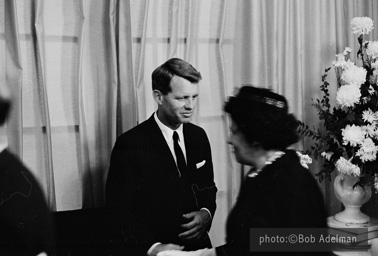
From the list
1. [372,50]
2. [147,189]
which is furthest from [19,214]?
[372,50]

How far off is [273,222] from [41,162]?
80cm

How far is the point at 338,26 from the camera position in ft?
8.06

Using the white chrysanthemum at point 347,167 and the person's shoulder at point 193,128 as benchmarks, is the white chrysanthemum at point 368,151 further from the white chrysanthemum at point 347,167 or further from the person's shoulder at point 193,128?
the person's shoulder at point 193,128

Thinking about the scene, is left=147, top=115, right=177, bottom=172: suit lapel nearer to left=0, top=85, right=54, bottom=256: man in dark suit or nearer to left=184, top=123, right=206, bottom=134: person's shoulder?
left=184, top=123, right=206, bottom=134: person's shoulder

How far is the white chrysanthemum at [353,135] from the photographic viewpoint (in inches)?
85.2

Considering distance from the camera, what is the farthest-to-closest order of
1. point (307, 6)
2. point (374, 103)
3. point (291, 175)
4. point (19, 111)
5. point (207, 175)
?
1. point (307, 6)
2. point (374, 103)
3. point (207, 175)
4. point (19, 111)
5. point (291, 175)

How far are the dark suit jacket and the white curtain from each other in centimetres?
8

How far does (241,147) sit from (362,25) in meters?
1.14

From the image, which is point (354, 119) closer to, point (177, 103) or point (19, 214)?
point (177, 103)

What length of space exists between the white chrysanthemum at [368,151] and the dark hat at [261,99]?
0.82 m

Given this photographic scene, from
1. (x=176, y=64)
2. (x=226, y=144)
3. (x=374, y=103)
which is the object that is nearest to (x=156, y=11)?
(x=176, y=64)

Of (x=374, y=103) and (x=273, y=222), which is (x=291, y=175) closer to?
(x=273, y=222)

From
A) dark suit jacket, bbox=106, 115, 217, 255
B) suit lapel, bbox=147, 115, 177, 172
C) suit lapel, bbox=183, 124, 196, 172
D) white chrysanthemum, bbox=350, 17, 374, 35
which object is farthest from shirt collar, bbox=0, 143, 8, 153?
white chrysanthemum, bbox=350, 17, 374, 35

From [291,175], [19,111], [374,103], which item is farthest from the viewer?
[374,103]
